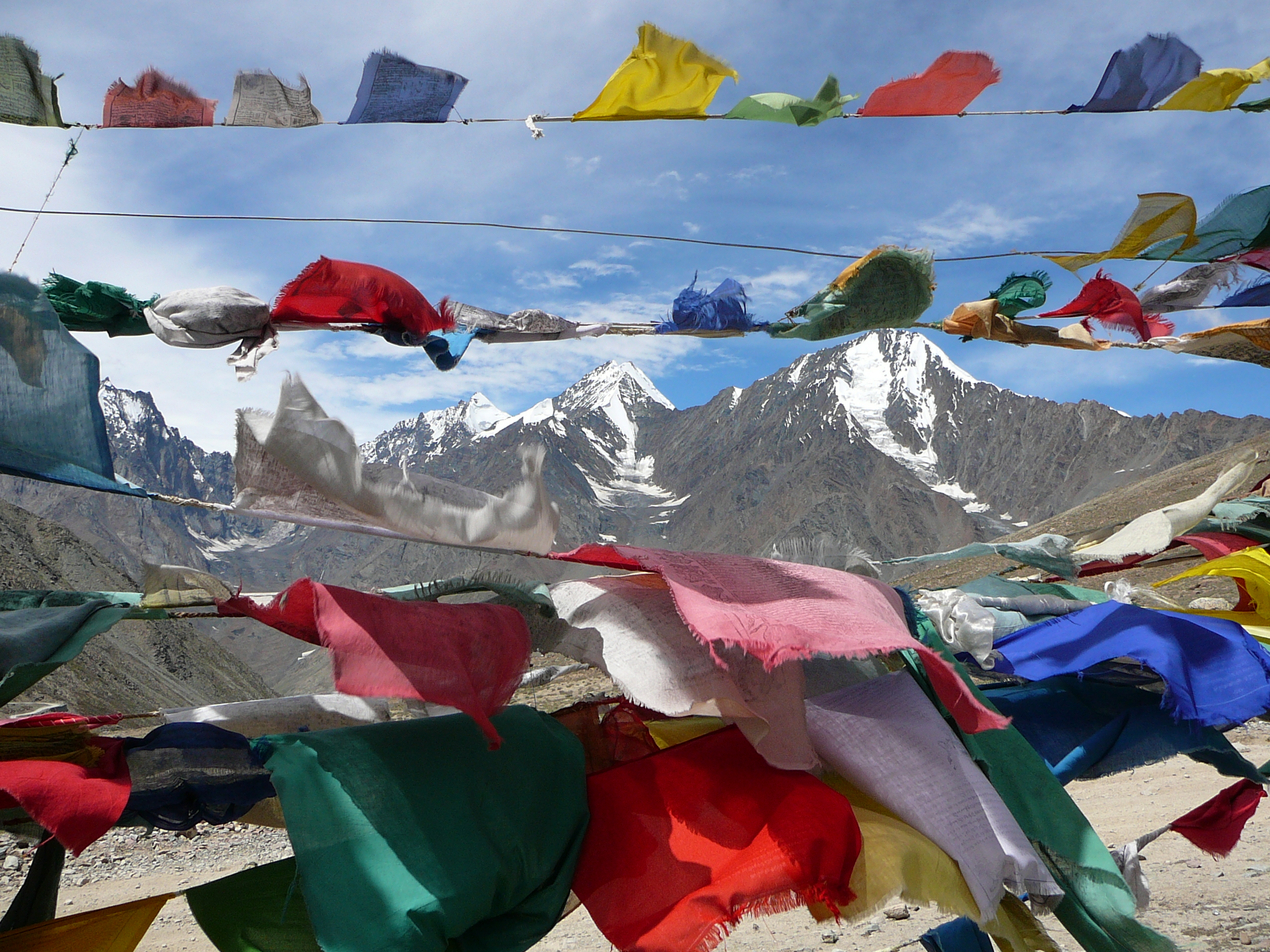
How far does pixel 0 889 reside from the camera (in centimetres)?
630

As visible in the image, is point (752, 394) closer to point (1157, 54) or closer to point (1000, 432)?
point (1000, 432)

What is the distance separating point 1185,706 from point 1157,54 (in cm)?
174

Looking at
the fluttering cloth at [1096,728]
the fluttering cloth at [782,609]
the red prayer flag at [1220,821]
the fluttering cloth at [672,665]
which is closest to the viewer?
the fluttering cloth at [782,609]

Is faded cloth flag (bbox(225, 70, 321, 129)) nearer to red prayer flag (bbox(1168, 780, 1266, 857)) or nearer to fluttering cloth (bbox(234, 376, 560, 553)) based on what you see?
fluttering cloth (bbox(234, 376, 560, 553))

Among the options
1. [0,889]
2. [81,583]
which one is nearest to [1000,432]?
[81,583]

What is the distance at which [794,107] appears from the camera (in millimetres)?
2363

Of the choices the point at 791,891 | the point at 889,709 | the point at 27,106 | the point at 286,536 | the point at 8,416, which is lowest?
the point at 286,536

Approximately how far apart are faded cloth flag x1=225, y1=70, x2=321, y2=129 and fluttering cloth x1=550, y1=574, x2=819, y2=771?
1.40 metres

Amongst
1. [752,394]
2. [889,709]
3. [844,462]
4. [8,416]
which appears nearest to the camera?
[8,416]

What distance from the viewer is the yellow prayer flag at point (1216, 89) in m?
2.53

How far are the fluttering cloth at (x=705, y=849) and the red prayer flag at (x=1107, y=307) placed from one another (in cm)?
172

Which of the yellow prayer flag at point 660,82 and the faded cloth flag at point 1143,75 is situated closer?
the yellow prayer flag at point 660,82

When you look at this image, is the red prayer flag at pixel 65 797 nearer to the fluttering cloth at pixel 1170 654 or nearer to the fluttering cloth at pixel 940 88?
the fluttering cloth at pixel 1170 654

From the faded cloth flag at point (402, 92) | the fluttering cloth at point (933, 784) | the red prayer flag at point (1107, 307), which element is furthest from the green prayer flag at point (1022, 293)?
the faded cloth flag at point (402, 92)
